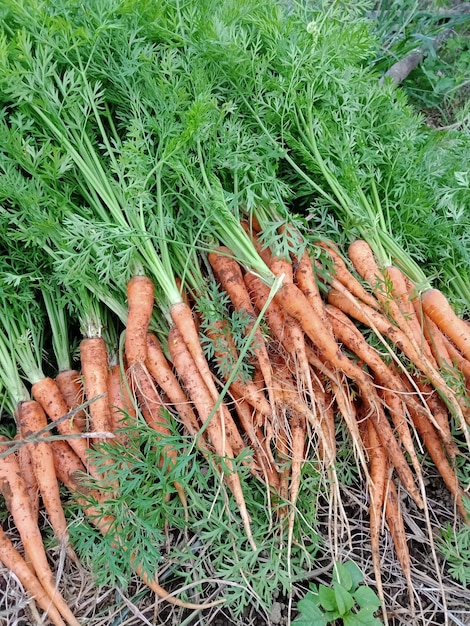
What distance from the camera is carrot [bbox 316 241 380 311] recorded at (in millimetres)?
2195

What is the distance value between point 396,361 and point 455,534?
69 cm

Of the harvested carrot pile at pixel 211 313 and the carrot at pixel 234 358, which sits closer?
the harvested carrot pile at pixel 211 313

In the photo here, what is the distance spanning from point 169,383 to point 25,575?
890mm

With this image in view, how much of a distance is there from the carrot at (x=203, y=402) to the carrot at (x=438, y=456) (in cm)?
83

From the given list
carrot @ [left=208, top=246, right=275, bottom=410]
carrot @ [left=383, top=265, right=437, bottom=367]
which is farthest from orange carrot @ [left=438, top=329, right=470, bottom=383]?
carrot @ [left=208, top=246, right=275, bottom=410]

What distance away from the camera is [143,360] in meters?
2.07

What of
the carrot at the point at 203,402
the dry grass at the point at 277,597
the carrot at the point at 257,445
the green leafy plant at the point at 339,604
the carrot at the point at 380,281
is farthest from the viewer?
the carrot at the point at 380,281

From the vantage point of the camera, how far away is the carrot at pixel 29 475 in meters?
2.00

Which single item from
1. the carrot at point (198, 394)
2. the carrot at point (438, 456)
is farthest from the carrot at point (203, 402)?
the carrot at point (438, 456)

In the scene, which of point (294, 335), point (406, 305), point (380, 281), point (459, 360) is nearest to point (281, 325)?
point (294, 335)

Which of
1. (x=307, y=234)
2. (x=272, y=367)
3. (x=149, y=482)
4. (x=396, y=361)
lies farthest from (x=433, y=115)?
(x=149, y=482)

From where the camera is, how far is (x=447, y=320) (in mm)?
2197

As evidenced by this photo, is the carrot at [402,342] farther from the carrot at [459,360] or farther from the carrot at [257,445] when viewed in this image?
the carrot at [257,445]

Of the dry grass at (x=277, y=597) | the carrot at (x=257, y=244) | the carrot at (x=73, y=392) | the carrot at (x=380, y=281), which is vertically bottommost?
the dry grass at (x=277, y=597)
